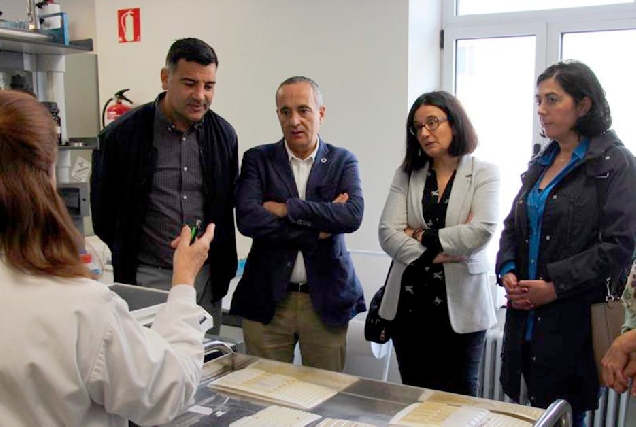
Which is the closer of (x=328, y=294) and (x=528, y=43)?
(x=328, y=294)

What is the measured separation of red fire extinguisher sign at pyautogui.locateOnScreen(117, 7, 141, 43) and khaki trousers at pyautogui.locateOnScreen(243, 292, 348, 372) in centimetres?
249

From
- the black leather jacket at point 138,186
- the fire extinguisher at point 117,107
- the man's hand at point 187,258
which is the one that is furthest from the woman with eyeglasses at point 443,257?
the fire extinguisher at point 117,107

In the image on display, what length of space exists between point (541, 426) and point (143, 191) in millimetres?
1564

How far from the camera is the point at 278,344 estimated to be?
2305 millimetres

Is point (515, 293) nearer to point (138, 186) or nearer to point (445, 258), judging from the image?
point (445, 258)

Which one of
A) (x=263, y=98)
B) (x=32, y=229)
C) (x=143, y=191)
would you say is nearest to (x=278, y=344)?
(x=143, y=191)

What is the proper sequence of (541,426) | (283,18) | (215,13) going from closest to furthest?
(541,426) → (283,18) → (215,13)

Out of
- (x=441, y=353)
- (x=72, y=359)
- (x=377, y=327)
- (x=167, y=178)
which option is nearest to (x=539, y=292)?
(x=441, y=353)

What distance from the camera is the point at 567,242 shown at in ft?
6.43

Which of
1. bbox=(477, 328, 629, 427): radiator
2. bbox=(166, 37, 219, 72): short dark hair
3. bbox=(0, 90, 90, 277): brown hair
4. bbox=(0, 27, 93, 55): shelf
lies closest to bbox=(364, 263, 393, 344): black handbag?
bbox=(477, 328, 629, 427): radiator

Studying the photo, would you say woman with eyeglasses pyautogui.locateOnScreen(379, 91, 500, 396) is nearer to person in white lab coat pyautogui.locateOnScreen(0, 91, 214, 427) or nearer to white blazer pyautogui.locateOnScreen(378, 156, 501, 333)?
white blazer pyautogui.locateOnScreen(378, 156, 501, 333)

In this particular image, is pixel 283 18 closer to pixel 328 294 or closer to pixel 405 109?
pixel 405 109

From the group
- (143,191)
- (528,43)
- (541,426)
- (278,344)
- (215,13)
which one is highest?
(215,13)

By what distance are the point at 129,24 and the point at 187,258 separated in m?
3.09
